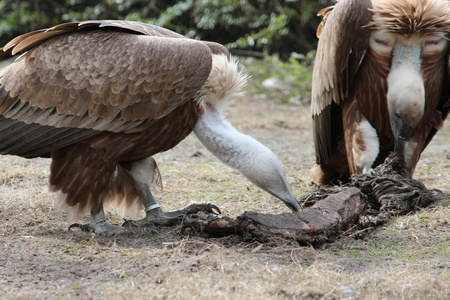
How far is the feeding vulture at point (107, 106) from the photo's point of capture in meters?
4.05

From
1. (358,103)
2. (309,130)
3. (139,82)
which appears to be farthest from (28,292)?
(309,130)

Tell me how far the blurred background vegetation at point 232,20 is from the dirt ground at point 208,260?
24.8 feet

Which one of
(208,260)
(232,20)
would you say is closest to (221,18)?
(232,20)

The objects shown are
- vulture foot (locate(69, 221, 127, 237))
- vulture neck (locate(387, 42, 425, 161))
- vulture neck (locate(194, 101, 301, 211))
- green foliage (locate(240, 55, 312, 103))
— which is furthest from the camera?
green foliage (locate(240, 55, 312, 103))

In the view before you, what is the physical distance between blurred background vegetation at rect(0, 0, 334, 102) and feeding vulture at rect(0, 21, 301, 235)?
7.75 metres

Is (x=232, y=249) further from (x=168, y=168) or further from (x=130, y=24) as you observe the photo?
(x=168, y=168)

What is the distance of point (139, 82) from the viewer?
4039mm

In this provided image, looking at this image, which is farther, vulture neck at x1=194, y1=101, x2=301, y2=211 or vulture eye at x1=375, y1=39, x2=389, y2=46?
vulture eye at x1=375, y1=39, x2=389, y2=46

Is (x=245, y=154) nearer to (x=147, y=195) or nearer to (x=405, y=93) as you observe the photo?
(x=147, y=195)

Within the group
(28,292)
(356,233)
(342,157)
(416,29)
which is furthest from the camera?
(342,157)

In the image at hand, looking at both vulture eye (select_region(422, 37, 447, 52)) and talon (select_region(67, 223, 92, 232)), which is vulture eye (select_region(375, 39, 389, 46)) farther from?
talon (select_region(67, 223, 92, 232))

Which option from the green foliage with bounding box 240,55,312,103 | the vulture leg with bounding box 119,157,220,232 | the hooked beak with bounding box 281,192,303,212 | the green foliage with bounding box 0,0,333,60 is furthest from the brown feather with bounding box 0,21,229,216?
the green foliage with bounding box 0,0,333,60

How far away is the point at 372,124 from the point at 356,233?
57.7 inches

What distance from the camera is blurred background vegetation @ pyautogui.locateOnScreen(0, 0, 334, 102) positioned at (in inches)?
498
